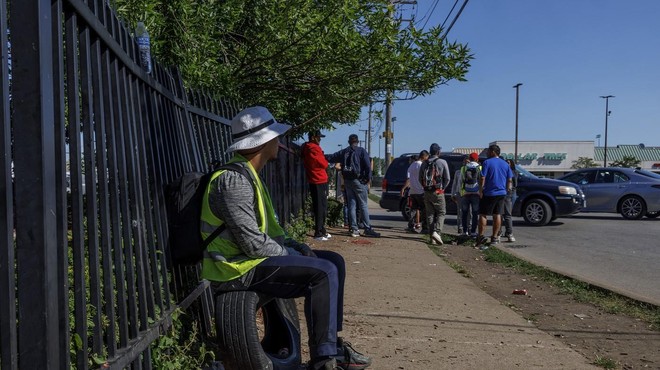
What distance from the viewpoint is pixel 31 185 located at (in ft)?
6.92

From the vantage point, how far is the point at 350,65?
9047 millimetres

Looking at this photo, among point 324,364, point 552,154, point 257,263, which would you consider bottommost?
point 324,364

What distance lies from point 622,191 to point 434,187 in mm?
9149

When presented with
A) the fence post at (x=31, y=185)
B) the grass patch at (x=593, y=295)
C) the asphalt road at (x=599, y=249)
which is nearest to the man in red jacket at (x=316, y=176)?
the grass patch at (x=593, y=295)

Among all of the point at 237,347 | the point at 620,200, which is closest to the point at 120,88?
the point at 237,347

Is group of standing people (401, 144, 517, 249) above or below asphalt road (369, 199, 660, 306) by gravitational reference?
above

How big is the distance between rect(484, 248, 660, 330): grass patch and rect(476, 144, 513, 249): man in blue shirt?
6.23 ft

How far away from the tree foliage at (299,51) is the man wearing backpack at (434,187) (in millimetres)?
3534

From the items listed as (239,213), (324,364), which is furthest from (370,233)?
A: (239,213)

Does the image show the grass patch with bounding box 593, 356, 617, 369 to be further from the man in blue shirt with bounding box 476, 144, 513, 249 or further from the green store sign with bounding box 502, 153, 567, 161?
the green store sign with bounding box 502, 153, 567, 161

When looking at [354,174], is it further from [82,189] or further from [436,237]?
[82,189]

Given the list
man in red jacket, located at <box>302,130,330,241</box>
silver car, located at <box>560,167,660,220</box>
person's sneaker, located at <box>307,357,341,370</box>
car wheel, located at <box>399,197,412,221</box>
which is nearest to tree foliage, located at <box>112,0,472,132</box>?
man in red jacket, located at <box>302,130,330,241</box>

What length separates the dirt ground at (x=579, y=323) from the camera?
5602mm

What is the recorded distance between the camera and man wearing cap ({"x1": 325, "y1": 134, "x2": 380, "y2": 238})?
1339cm
